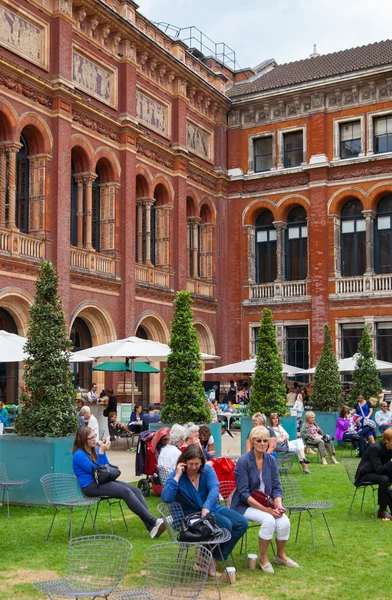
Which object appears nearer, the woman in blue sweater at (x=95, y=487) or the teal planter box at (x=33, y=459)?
the woman in blue sweater at (x=95, y=487)

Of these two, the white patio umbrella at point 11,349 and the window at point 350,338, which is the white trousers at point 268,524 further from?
the window at point 350,338

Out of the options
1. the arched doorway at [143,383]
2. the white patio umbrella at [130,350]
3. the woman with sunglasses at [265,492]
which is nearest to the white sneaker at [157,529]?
the woman with sunglasses at [265,492]

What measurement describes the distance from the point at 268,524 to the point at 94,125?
64.0 feet

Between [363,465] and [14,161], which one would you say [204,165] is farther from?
[363,465]

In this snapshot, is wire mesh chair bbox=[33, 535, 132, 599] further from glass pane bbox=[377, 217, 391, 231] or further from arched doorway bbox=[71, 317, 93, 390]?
glass pane bbox=[377, 217, 391, 231]

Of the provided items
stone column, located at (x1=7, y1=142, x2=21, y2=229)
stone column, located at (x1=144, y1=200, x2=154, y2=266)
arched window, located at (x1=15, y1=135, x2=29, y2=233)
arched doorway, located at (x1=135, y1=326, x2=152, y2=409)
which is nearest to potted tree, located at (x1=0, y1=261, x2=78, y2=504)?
stone column, located at (x1=7, y1=142, x2=21, y2=229)

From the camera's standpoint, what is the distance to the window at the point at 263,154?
33.2 meters

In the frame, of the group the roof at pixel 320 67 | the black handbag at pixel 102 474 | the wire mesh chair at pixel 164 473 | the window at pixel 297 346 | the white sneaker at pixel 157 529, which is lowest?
the white sneaker at pixel 157 529

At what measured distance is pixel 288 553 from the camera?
832cm

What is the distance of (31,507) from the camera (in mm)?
10906

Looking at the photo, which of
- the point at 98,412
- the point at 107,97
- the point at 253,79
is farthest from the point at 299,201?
the point at 98,412

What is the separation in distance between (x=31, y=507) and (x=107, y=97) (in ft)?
58.4

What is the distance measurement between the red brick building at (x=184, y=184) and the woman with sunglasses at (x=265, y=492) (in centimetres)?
1451

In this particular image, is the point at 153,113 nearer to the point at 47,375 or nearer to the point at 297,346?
the point at 297,346
